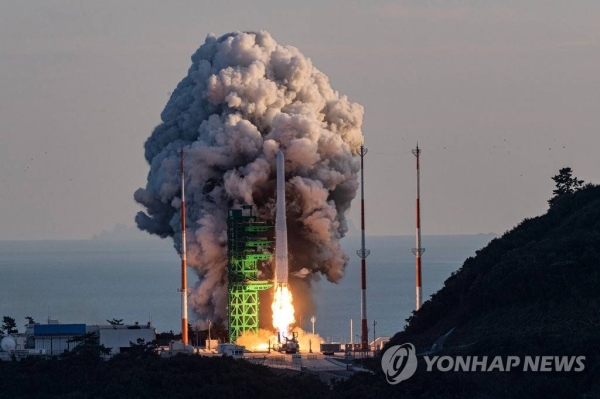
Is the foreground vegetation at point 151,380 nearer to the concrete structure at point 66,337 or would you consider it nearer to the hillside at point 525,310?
the hillside at point 525,310

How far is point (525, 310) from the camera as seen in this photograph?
65.5 m

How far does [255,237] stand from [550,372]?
30190mm

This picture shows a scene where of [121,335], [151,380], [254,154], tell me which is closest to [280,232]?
[254,154]

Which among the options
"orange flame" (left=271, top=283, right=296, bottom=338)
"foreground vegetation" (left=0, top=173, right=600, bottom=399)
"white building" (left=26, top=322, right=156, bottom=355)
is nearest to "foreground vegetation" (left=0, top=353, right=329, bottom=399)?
"foreground vegetation" (left=0, top=173, right=600, bottom=399)

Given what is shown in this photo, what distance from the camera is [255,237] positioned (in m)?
84.6

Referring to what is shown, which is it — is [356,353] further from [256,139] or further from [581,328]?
[581,328]

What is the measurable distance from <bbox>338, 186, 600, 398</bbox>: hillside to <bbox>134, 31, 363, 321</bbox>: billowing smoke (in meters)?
12.7

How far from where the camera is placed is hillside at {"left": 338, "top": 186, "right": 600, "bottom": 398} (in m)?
56.7

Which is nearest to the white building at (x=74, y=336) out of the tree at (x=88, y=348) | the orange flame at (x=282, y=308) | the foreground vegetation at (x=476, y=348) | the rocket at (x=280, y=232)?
the tree at (x=88, y=348)

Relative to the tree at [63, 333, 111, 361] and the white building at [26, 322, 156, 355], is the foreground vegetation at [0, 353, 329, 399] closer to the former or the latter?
the tree at [63, 333, 111, 361]

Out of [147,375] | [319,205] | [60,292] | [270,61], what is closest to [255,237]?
[319,205]

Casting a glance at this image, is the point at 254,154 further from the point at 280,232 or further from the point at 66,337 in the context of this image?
the point at 66,337

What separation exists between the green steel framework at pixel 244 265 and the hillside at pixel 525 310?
1211cm

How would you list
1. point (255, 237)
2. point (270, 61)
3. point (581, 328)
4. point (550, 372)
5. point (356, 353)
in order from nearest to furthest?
point (550, 372) → point (581, 328) → point (356, 353) → point (255, 237) → point (270, 61)
